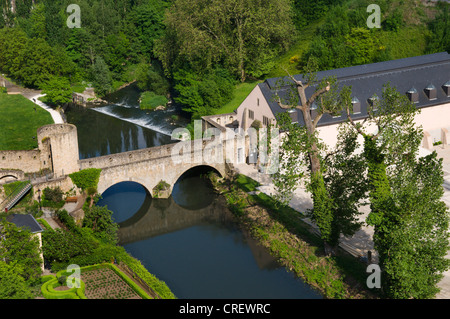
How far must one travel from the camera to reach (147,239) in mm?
46781

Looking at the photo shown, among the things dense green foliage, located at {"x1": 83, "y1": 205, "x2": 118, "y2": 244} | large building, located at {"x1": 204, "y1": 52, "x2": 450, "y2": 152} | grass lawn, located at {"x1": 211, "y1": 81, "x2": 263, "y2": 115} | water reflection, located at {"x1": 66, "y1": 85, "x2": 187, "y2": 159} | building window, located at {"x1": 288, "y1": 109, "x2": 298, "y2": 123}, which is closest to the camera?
dense green foliage, located at {"x1": 83, "y1": 205, "x2": 118, "y2": 244}

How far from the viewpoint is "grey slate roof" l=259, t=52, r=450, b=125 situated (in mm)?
55719

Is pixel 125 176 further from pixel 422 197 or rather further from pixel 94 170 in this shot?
pixel 422 197

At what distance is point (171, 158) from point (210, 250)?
1005cm

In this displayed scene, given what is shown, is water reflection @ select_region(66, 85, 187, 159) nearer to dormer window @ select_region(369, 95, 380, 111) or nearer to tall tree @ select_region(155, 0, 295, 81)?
tall tree @ select_region(155, 0, 295, 81)

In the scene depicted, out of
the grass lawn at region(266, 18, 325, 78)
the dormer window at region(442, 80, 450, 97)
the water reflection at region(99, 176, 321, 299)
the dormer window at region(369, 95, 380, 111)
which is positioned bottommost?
the water reflection at region(99, 176, 321, 299)

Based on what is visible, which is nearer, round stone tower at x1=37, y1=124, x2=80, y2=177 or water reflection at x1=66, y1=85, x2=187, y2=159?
round stone tower at x1=37, y1=124, x2=80, y2=177

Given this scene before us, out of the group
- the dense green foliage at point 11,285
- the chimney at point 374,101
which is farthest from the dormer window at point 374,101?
the dense green foliage at point 11,285

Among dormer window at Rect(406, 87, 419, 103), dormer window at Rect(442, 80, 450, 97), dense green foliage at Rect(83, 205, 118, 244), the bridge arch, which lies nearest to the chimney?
dormer window at Rect(406, 87, 419, 103)

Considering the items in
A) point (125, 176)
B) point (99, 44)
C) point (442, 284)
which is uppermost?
point (99, 44)

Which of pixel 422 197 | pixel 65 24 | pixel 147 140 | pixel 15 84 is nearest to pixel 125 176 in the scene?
pixel 147 140

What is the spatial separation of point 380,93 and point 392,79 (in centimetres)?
265

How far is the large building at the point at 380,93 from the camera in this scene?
54406 mm

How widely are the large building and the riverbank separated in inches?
288
